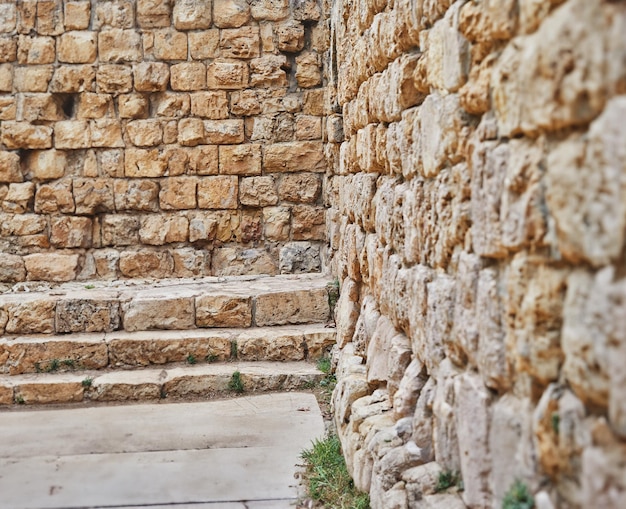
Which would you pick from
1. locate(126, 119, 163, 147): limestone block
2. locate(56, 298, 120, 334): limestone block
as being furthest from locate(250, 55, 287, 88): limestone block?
locate(56, 298, 120, 334): limestone block

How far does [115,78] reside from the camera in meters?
6.87

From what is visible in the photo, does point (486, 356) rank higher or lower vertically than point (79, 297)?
higher

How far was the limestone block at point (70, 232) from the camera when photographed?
6883 mm

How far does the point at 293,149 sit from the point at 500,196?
5.09m

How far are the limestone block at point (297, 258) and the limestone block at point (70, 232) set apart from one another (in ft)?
5.88

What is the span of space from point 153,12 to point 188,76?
661 mm

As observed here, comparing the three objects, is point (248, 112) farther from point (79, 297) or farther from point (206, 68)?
point (79, 297)

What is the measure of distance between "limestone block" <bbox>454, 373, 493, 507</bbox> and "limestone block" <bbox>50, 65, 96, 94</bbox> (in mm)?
5651

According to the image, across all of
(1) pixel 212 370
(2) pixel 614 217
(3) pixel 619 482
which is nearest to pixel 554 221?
(2) pixel 614 217

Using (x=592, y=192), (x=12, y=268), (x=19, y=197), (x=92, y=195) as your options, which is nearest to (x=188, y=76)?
(x=92, y=195)

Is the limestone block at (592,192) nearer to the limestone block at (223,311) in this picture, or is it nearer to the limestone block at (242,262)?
the limestone block at (223,311)

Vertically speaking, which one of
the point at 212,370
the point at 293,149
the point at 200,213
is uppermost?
the point at 293,149

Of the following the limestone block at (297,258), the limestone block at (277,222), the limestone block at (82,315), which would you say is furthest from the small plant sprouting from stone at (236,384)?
the limestone block at (277,222)

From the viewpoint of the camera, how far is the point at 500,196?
71.7 inches
